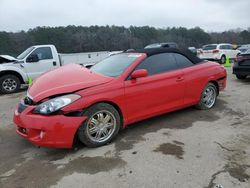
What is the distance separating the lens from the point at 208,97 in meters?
5.58

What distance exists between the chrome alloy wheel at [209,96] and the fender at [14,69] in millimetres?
6838

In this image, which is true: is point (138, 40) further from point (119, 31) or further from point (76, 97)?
point (76, 97)

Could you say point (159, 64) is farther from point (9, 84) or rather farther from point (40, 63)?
point (9, 84)

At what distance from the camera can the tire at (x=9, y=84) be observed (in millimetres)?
8891

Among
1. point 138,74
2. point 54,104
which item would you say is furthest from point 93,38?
point 54,104

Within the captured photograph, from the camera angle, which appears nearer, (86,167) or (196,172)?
(196,172)

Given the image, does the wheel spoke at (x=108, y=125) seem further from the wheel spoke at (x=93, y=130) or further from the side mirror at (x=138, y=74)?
the side mirror at (x=138, y=74)

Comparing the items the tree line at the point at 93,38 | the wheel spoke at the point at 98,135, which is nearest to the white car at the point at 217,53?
the tree line at the point at 93,38

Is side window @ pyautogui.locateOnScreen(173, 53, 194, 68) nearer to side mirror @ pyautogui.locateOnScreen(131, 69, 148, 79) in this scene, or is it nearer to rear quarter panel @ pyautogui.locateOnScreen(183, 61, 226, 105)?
rear quarter panel @ pyautogui.locateOnScreen(183, 61, 226, 105)

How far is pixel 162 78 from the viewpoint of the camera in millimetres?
4508

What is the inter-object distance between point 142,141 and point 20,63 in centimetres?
703

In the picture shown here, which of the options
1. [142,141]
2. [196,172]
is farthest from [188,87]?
[196,172]

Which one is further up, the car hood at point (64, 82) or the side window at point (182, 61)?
the side window at point (182, 61)

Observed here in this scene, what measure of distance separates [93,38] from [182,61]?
36.0 meters
